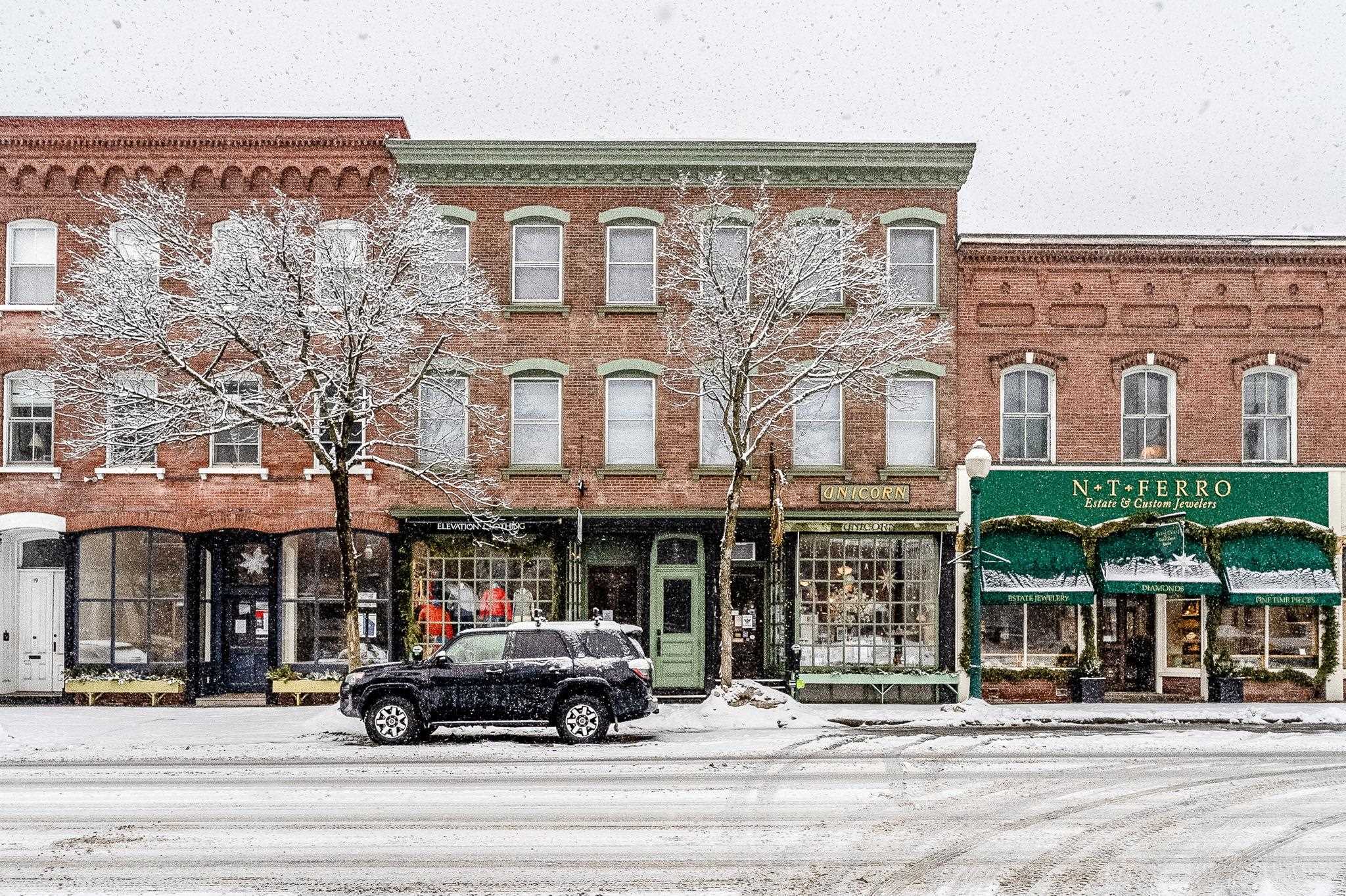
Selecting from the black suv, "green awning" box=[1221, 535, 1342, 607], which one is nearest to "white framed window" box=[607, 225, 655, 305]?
the black suv

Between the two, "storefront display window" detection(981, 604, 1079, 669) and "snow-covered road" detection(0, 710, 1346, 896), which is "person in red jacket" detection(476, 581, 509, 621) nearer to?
"snow-covered road" detection(0, 710, 1346, 896)

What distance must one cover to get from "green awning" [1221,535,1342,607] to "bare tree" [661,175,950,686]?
712 cm

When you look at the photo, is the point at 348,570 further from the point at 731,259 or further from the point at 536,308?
the point at 731,259

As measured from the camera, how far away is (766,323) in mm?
20531

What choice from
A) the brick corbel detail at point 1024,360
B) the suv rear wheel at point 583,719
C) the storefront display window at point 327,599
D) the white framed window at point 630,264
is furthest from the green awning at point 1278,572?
the storefront display window at point 327,599

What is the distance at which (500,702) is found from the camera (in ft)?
56.8

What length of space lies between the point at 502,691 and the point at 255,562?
870cm

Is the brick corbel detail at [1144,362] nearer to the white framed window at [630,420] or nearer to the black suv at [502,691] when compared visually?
the white framed window at [630,420]

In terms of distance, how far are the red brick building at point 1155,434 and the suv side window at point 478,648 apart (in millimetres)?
10322

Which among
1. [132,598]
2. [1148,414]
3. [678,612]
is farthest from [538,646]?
[1148,414]

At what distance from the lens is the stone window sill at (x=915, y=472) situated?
76.7 ft

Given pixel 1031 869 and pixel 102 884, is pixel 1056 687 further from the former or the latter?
pixel 102 884

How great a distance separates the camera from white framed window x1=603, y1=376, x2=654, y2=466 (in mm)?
23672

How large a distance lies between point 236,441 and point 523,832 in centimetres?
1491
